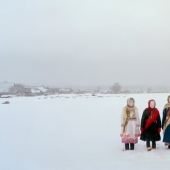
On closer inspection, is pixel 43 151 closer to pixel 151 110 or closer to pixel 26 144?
pixel 26 144

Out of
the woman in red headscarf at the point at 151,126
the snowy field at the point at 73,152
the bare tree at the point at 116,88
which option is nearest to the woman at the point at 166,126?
the woman in red headscarf at the point at 151,126

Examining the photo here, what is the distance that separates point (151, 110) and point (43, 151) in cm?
390

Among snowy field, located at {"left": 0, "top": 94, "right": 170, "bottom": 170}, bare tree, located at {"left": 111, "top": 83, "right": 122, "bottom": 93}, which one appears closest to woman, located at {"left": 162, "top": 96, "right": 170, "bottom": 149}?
snowy field, located at {"left": 0, "top": 94, "right": 170, "bottom": 170}

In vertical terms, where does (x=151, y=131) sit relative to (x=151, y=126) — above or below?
below

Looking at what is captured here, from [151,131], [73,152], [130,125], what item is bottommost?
[73,152]

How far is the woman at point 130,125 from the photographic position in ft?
27.0

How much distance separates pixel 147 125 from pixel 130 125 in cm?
54

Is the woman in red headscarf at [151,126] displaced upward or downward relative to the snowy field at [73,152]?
upward

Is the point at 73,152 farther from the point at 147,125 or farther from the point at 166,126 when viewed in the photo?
the point at 166,126

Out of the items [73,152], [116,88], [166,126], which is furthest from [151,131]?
[116,88]

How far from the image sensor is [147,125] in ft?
26.1

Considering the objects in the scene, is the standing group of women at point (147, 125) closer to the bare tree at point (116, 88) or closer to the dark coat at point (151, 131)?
the dark coat at point (151, 131)

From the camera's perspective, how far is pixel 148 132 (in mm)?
7969

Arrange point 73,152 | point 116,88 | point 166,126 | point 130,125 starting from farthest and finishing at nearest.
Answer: point 116,88, point 73,152, point 130,125, point 166,126
